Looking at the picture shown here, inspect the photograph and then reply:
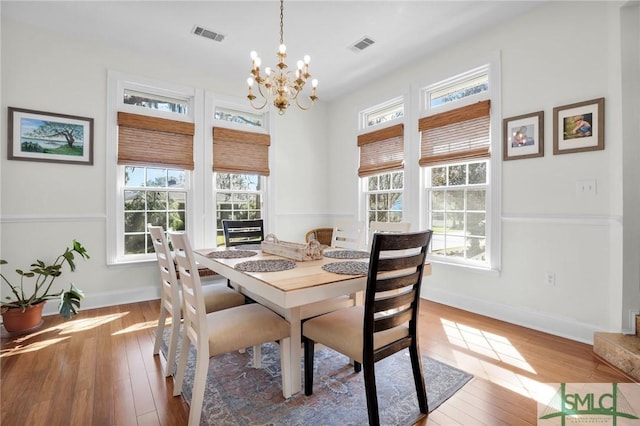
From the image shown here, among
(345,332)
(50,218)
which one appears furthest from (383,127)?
(50,218)

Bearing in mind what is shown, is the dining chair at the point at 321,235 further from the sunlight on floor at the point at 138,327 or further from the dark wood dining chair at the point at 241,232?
the sunlight on floor at the point at 138,327

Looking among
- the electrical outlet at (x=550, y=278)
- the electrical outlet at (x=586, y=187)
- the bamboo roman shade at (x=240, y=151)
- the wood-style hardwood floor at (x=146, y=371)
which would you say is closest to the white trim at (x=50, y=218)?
the wood-style hardwood floor at (x=146, y=371)

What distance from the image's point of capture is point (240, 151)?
13.9 feet

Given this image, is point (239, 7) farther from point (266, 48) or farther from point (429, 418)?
point (429, 418)

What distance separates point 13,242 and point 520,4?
5.26m

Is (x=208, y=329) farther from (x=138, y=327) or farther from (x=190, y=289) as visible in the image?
(x=138, y=327)

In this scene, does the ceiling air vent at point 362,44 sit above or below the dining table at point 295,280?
above

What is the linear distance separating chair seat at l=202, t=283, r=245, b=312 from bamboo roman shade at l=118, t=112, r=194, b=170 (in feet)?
6.85

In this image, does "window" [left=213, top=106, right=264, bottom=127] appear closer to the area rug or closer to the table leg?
the area rug

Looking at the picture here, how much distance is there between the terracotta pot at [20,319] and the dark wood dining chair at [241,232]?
1.77m

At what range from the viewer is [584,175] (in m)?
2.46

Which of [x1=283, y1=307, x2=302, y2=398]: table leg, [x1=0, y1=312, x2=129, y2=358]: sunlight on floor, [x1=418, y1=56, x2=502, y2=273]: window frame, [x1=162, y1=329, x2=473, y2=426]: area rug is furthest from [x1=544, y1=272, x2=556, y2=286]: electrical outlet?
[x1=0, y1=312, x2=129, y2=358]: sunlight on floor

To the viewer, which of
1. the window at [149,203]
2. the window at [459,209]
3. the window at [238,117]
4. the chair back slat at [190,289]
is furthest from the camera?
the window at [238,117]

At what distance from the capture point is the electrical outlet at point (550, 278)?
8.64 ft
